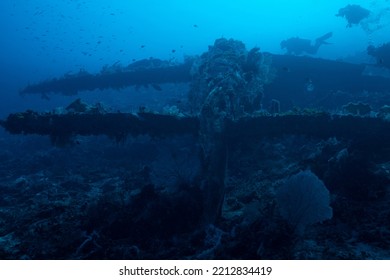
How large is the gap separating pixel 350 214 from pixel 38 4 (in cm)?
21157

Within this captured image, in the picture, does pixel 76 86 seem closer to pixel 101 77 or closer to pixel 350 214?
pixel 101 77

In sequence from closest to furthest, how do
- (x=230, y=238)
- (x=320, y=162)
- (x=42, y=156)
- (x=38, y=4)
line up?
(x=230, y=238) → (x=320, y=162) → (x=42, y=156) → (x=38, y=4)

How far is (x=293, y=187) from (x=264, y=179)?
11.1 ft

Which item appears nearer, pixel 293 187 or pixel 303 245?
pixel 303 245

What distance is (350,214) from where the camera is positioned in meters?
6.61

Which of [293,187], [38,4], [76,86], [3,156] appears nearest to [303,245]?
[293,187]

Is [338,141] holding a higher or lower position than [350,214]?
higher

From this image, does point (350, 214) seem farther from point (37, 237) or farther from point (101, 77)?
point (101, 77)

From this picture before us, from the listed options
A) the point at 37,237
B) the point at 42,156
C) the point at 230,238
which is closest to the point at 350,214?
the point at 230,238

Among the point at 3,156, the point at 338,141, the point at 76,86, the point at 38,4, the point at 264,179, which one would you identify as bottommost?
the point at 3,156

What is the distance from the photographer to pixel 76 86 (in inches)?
760
